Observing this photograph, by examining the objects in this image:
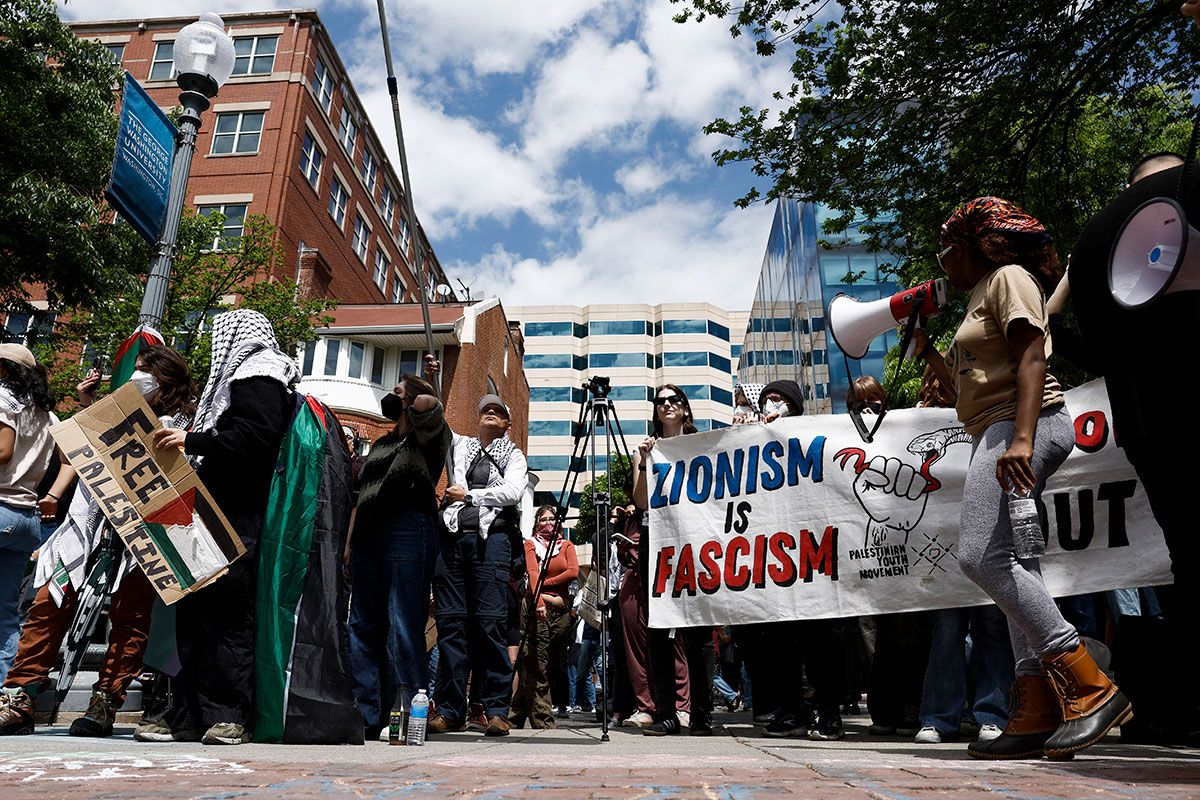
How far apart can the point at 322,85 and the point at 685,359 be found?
45.6 metres

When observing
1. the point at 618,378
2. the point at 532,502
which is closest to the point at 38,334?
the point at 532,502

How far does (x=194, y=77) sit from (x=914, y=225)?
673 centimetres

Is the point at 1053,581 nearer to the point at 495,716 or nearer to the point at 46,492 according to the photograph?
the point at 495,716

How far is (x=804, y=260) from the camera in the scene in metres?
38.1

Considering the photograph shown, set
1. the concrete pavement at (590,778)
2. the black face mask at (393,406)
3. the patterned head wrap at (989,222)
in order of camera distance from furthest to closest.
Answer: the black face mask at (393,406) < the patterned head wrap at (989,222) < the concrete pavement at (590,778)

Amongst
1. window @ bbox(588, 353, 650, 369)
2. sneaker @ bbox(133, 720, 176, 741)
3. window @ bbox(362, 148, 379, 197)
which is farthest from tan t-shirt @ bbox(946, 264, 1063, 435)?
window @ bbox(588, 353, 650, 369)

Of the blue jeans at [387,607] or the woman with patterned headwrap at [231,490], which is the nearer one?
the woman with patterned headwrap at [231,490]

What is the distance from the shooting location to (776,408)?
224 inches

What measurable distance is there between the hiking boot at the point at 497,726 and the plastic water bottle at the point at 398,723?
0.89m

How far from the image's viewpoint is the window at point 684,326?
76.8 metres

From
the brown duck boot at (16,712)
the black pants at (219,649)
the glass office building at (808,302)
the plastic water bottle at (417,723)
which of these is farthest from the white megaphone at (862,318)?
the glass office building at (808,302)

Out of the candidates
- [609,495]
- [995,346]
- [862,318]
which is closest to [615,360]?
[609,495]

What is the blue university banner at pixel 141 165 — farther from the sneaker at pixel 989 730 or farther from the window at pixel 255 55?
the window at pixel 255 55

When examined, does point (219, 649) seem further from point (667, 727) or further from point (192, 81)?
point (192, 81)
